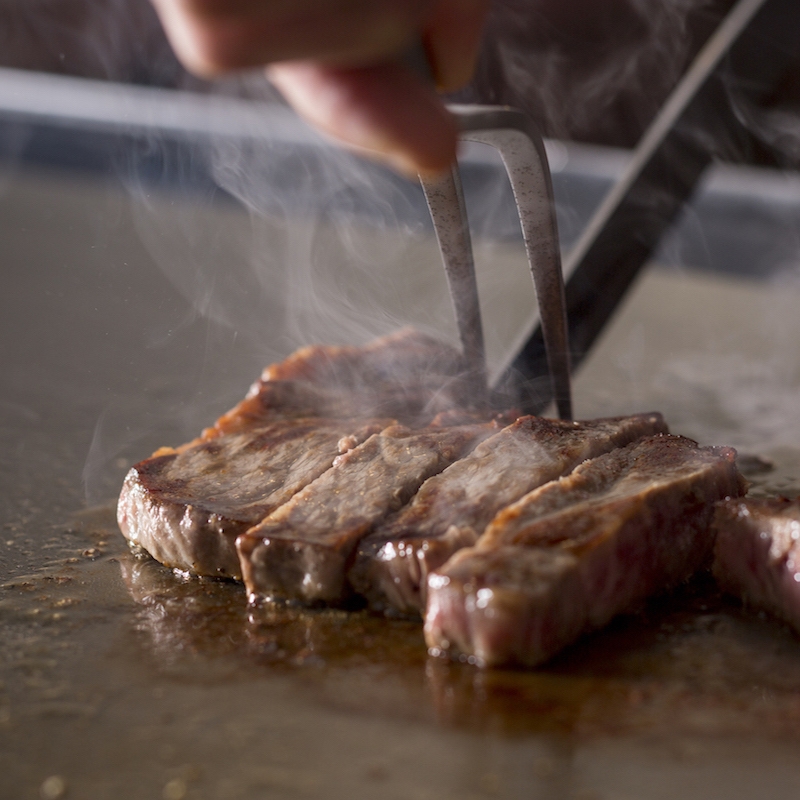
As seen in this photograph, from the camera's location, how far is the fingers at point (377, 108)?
136 cm

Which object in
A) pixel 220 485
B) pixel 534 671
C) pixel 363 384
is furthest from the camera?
pixel 363 384

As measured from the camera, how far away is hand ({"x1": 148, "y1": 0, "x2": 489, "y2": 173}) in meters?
1.25

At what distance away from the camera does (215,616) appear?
7.23ft

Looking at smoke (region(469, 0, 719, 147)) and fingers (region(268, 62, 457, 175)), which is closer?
fingers (region(268, 62, 457, 175))

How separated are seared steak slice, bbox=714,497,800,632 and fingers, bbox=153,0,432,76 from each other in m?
1.36

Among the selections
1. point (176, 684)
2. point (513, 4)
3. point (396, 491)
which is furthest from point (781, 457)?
point (513, 4)

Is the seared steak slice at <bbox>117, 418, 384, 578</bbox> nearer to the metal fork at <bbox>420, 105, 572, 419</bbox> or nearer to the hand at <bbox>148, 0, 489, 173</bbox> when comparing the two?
the metal fork at <bbox>420, 105, 572, 419</bbox>

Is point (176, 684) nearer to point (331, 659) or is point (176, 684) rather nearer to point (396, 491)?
point (331, 659)

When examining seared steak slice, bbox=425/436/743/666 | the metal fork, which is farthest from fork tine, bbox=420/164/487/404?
seared steak slice, bbox=425/436/743/666

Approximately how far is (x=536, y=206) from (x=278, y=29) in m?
1.45

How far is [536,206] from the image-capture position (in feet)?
8.57

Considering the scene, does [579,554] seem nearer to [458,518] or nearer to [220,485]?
[458,518]

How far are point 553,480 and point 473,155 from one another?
178 inches

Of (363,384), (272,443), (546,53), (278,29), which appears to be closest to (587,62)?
(546,53)
